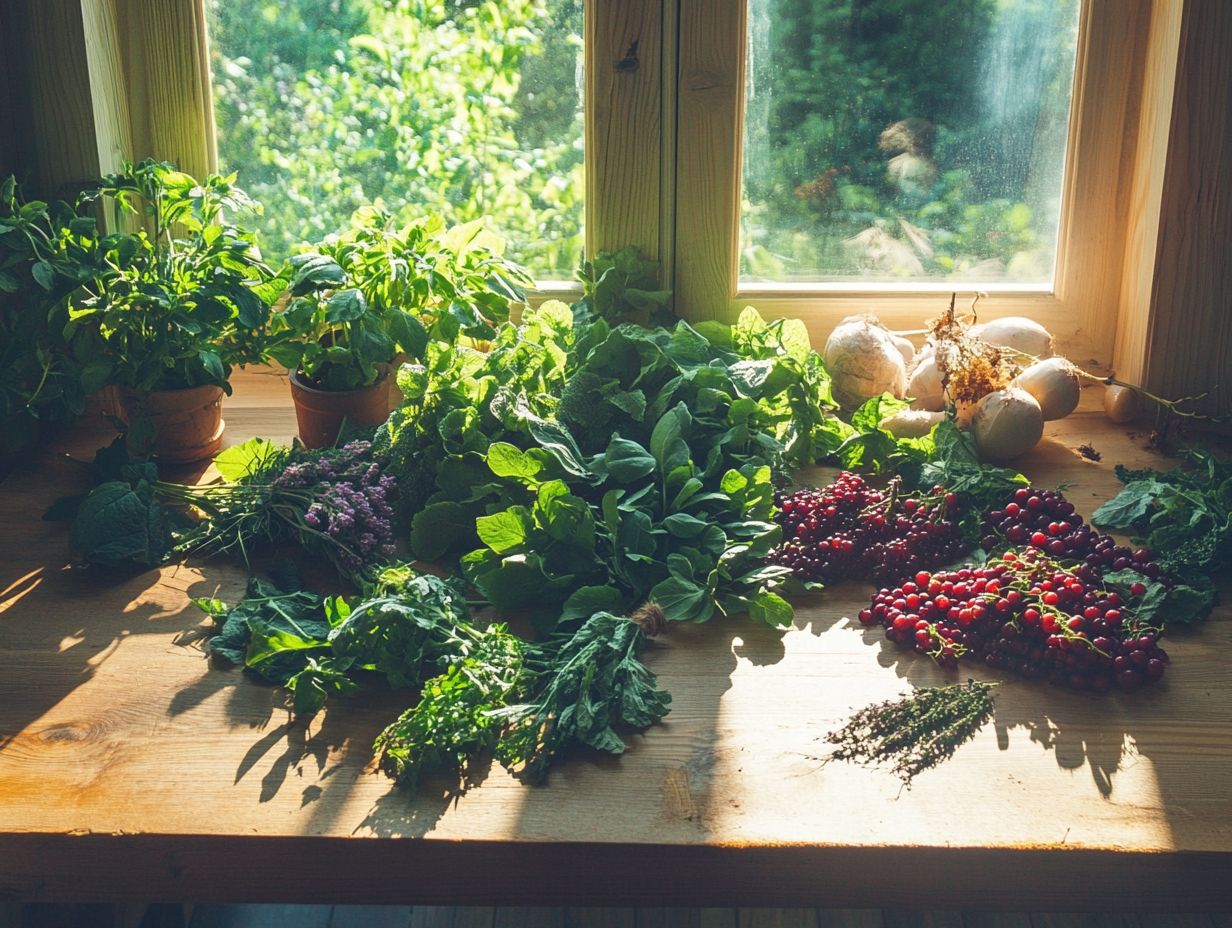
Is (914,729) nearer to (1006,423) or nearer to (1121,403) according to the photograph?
(1006,423)

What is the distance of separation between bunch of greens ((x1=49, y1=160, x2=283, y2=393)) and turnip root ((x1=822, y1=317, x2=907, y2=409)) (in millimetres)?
908

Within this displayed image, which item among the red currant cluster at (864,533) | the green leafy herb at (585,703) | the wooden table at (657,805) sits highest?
the red currant cluster at (864,533)

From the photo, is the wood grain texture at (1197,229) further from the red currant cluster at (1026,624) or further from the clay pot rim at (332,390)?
the clay pot rim at (332,390)

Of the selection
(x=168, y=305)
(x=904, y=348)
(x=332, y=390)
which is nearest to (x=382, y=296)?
(x=332, y=390)

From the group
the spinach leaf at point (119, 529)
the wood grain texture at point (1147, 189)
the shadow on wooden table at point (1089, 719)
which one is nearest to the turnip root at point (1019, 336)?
the wood grain texture at point (1147, 189)

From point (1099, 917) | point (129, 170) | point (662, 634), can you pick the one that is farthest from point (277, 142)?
point (1099, 917)

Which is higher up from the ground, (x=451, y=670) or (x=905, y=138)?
(x=905, y=138)

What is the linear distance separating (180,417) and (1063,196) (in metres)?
1.54

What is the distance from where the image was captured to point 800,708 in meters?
1.39

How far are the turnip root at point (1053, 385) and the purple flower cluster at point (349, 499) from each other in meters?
1.02

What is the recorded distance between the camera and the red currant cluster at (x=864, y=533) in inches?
64.2

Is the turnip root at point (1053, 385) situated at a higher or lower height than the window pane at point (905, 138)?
lower

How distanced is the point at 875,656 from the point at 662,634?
0.87ft

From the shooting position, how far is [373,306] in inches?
71.7
